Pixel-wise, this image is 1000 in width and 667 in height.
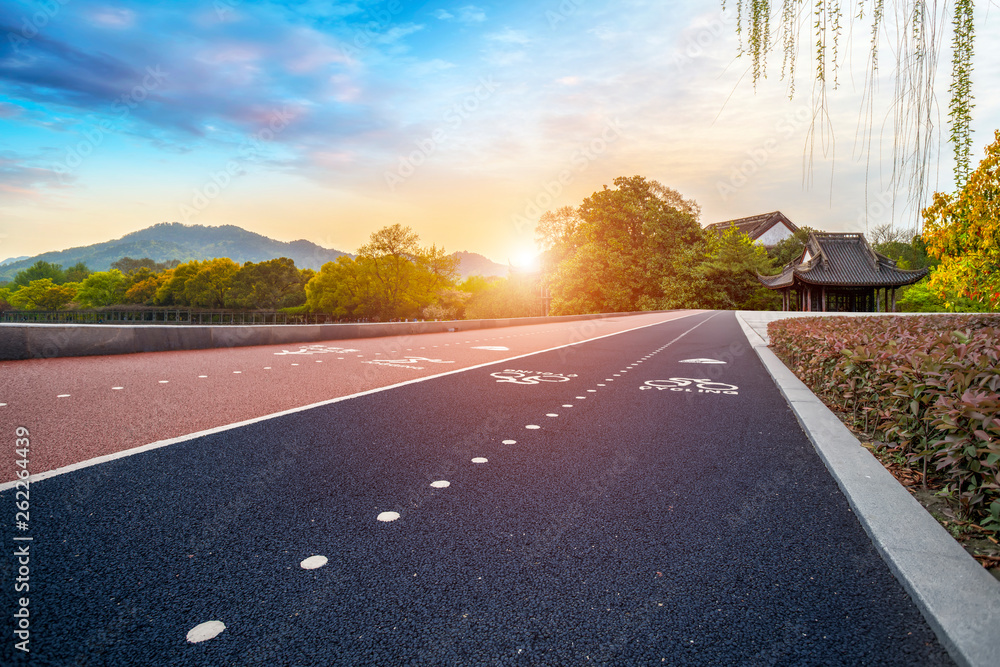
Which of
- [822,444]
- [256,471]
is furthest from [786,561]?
[256,471]

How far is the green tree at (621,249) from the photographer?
245 ft

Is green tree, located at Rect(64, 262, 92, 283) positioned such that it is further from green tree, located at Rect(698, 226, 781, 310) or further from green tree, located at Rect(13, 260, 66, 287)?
green tree, located at Rect(698, 226, 781, 310)

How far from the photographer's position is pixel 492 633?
76.4 inches

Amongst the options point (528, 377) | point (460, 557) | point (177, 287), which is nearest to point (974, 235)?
point (528, 377)

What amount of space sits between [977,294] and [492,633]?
18455 mm

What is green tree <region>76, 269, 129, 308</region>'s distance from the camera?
127500 millimetres

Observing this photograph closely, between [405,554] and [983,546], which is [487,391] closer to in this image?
[405,554]

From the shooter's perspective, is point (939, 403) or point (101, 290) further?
point (101, 290)

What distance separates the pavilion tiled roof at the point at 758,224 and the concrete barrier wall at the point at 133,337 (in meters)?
85.0

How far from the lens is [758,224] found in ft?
303

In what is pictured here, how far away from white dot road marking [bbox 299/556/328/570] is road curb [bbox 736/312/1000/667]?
253 centimetres

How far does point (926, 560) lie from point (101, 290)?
164623 mm

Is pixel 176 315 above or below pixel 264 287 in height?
below

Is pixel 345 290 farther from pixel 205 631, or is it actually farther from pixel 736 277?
pixel 205 631
